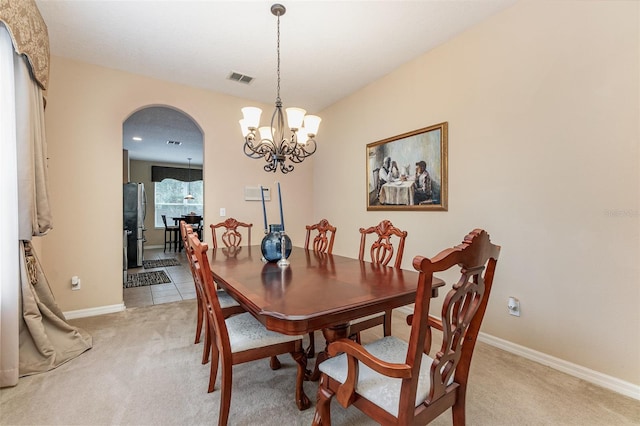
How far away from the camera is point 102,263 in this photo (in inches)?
124

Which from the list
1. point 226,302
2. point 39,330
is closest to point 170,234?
point 39,330

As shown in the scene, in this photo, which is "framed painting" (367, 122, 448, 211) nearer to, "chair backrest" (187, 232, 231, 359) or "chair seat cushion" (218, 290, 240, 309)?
"chair seat cushion" (218, 290, 240, 309)

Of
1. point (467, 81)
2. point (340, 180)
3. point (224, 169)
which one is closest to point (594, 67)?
point (467, 81)

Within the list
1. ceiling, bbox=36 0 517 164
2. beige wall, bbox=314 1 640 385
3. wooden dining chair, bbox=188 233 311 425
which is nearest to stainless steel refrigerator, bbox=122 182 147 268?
ceiling, bbox=36 0 517 164

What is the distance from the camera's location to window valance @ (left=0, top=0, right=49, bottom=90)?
1739 millimetres

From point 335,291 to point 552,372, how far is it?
180 centimetres

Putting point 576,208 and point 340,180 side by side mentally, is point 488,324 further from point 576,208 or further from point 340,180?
point 340,180

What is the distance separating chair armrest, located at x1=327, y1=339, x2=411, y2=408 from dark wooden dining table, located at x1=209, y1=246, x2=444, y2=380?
15cm

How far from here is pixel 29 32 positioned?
1.95 metres

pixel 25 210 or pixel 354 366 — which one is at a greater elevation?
pixel 25 210

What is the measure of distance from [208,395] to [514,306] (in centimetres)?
233

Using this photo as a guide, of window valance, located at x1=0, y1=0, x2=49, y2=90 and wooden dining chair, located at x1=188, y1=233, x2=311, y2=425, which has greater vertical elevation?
window valance, located at x1=0, y1=0, x2=49, y2=90

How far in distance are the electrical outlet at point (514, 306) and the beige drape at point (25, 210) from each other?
343cm

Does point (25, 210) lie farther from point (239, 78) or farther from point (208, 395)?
point (239, 78)
